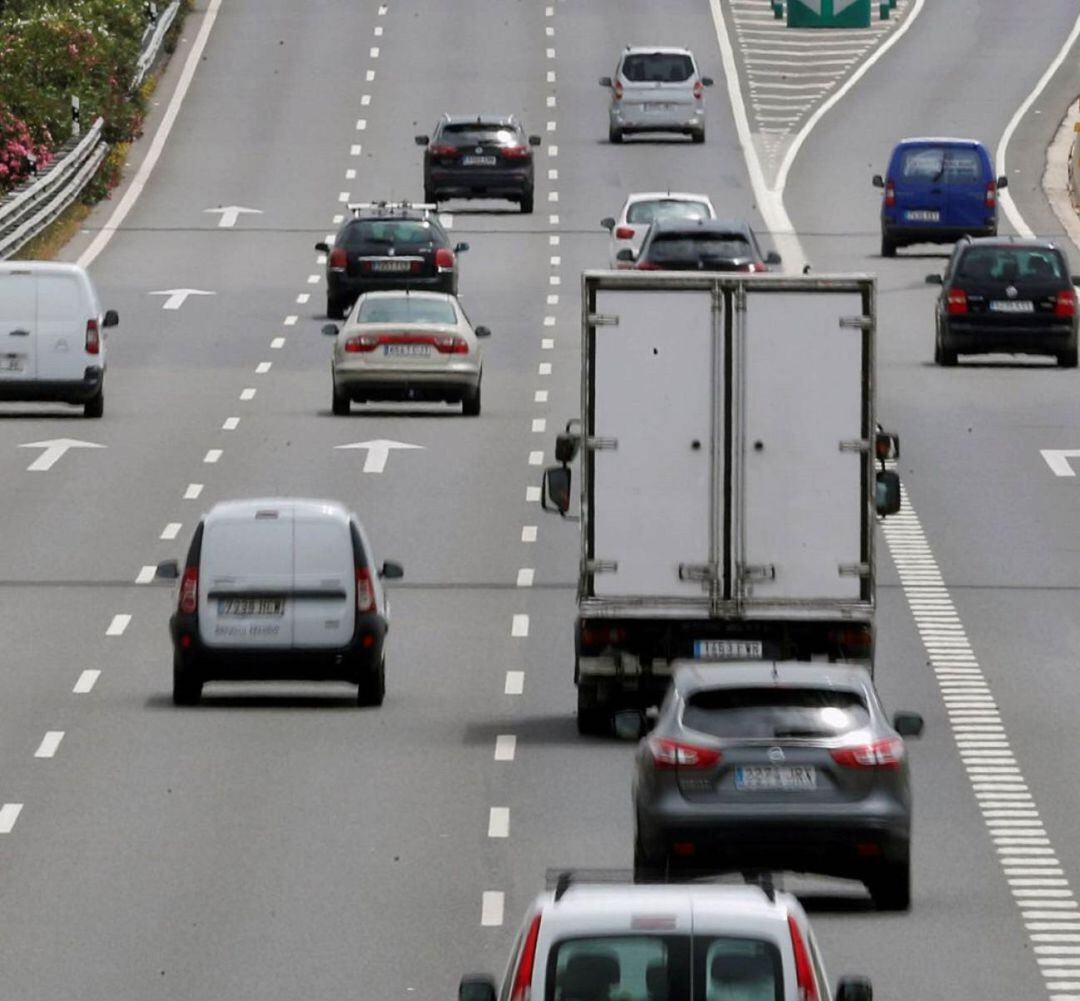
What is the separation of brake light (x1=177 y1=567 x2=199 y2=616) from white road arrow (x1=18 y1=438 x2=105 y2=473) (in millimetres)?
13171

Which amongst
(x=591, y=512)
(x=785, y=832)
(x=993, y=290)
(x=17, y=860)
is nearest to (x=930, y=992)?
(x=785, y=832)

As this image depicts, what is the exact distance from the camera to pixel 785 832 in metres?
17.6

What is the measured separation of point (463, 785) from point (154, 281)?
34.7 meters

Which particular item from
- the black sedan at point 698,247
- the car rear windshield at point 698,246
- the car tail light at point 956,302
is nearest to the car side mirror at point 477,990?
the car tail light at point 956,302

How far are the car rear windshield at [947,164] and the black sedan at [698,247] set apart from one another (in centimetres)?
1194

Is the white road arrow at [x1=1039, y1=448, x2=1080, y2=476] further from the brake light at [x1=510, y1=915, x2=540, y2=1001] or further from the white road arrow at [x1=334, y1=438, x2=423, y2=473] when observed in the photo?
the brake light at [x1=510, y1=915, x2=540, y2=1001]

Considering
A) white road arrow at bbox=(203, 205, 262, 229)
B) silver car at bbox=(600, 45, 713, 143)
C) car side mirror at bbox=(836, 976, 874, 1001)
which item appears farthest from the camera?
silver car at bbox=(600, 45, 713, 143)

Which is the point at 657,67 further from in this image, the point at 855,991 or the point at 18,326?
the point at 855,991

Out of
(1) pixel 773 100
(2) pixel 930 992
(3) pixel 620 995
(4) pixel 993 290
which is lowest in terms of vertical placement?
(1) pixel 773 100

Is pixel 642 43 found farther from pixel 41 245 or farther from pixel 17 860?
pixel 17 860

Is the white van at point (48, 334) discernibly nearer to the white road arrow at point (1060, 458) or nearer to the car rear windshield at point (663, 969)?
the white road arrow at point (1060, 458)

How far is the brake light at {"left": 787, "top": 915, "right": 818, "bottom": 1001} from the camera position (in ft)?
35.0

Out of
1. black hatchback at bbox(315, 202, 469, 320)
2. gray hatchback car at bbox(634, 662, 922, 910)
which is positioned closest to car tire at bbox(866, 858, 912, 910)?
gray hatchback car at bbox(634, 662, 922, 910)

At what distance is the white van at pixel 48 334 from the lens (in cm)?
4184
